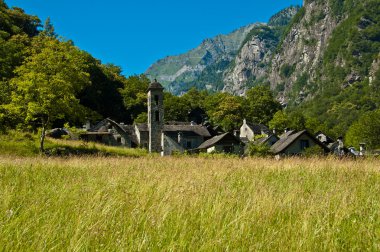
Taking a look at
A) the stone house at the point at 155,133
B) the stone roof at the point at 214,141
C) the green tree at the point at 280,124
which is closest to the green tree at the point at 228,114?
the green tree at the point at 280,124

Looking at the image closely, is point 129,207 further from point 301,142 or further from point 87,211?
point 301,142

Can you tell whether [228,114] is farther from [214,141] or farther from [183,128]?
[214,141]

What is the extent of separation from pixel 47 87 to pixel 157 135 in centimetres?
2701

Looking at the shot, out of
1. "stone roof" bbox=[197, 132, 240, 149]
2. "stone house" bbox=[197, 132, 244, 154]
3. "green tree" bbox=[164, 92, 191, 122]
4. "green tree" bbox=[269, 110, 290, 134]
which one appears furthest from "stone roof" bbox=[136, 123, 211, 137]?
"green tree" bbox=[269, 110, 290, 134]

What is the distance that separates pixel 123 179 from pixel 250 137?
74704mm

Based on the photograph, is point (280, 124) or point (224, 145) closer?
point (224, 145)

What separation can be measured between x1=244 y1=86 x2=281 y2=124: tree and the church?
44273 millimetres

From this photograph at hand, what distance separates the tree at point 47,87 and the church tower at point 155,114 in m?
22.3

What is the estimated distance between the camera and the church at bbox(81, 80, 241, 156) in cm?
5638

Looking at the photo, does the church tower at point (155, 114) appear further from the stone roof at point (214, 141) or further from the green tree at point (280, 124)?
the green tree at point (280, 124)

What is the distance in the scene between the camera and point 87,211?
15.5 ft

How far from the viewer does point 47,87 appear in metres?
31.2

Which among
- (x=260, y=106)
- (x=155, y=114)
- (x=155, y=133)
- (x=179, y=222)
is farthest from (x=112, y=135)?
(x=260, y=106)

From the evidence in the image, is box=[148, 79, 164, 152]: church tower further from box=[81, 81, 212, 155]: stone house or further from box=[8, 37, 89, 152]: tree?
box=[8, 37, 89, 152]: tree
